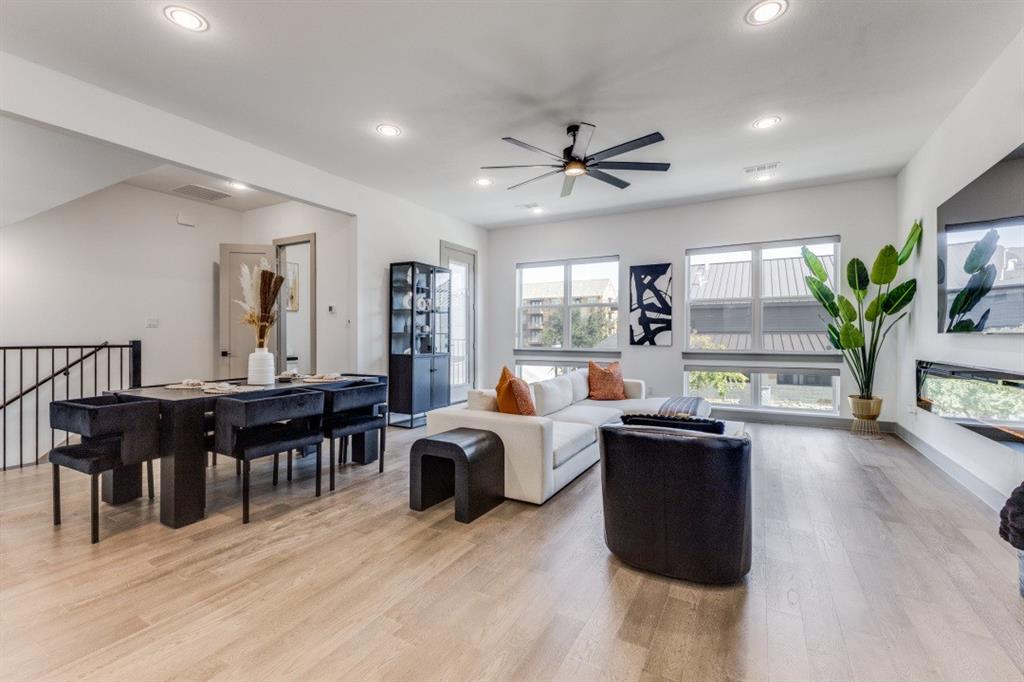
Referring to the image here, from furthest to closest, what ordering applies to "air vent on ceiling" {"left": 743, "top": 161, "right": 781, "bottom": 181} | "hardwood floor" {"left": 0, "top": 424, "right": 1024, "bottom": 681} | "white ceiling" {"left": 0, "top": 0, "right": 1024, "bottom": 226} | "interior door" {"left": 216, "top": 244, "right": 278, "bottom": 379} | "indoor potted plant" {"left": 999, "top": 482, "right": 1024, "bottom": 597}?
1. "interior door" {"left": 216, "top": 244, "right": 278, "bottom": 379}
2. "air vent on ceiling" {"left": 743, "top": 161, "right": 781, "bottom": 181}
3. "white ceiling" {"left": 0, "top": 0, "right": 1024, "bottom": 226}
4. "indoor potted plant" {"left": 999, "top": 482, "right": 1024, "bottom": 597}
5. "hardwood floor" {"left": 0, "top": 424, "right": 1024, "bottom": 681}

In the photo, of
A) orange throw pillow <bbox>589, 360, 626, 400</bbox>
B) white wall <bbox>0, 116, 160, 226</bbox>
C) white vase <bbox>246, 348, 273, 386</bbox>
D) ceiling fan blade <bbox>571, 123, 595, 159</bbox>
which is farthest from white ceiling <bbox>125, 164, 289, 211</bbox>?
orange throw pillow <bbox>589, 360, 626, 400</bbox>

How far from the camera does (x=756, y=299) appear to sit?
6043 mm

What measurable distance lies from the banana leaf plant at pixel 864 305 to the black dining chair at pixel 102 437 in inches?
246

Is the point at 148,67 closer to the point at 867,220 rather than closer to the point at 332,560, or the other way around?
the point at 332,560

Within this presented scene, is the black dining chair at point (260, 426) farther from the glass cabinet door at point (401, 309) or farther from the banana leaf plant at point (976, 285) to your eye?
the banana leaf plant at point (976, 285)

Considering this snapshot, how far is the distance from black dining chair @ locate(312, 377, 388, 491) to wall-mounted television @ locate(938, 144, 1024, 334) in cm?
437

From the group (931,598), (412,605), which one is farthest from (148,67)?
(931,598)

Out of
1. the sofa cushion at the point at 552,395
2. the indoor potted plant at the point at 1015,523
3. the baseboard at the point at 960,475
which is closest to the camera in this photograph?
the indoor potted plant at the point at 1015,523

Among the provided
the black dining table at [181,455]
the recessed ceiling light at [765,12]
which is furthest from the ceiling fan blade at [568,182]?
the black dining table at [181,455]

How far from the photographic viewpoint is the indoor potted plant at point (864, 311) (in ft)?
15.7

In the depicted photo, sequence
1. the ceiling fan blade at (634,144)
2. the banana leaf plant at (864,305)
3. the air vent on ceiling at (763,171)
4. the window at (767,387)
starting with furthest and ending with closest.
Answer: the window at (767,387) < the air vent on ceiling at (763,171) < the banana leaf plant at (864,305) < the ceiling fan blade at (634,144)

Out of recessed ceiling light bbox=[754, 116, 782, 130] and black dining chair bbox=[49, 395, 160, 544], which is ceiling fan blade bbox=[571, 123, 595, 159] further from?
black dining chair bbox=[49, 395, 160, 544]

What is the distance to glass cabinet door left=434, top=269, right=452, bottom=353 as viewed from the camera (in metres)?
6.26

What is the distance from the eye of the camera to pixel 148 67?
3.09 metres
